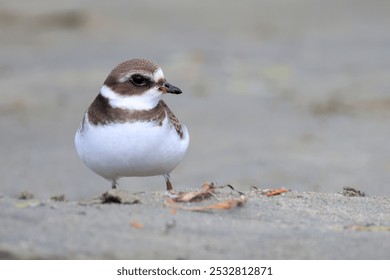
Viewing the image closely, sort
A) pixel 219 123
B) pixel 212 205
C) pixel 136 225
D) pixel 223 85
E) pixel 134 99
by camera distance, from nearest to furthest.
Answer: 1. pixel 136 225
2. pixel 212 205
3. pixel 134 99
4. pixel 219 123
5. pixel 223 85

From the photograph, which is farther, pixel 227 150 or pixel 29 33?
pixel 29 33

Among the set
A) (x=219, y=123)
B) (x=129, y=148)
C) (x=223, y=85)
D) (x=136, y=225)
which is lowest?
(x=136, y=225)

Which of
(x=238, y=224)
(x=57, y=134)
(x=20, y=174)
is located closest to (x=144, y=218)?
(x=238, y=224)

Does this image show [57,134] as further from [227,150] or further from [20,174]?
[227,150]

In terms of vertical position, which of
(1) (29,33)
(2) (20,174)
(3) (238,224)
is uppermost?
(1) (29,33)

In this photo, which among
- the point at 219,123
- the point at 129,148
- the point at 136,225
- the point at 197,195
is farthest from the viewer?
the point at 219,123

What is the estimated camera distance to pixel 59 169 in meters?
9.54

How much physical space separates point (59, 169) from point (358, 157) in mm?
3491

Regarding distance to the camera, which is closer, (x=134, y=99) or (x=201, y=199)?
(x=201, y=199)

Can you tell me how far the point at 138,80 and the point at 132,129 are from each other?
463 mm

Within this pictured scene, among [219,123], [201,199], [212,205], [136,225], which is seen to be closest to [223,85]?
[219,123]

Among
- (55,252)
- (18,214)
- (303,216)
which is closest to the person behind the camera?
(55,252)

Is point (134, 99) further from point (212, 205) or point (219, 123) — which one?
point (219, 123)

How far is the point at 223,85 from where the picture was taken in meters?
12.0
